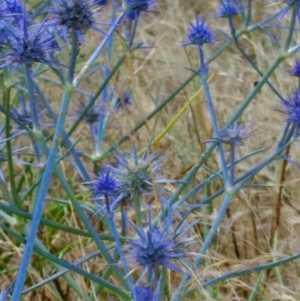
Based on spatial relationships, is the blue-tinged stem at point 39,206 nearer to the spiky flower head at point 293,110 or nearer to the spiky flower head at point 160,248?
the spiky flower head at point 160,248

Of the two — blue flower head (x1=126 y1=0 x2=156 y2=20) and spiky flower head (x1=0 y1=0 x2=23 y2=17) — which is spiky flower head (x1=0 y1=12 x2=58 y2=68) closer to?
spiky flower head (x1=0 y1=0 x2=23 y2=17)

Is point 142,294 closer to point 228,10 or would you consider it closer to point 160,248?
point 160,248

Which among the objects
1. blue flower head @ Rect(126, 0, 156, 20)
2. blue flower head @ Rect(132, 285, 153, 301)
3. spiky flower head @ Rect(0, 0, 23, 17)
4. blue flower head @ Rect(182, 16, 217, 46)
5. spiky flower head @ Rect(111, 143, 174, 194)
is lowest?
blue flower head @ Rect(132, 285, 153, 301)

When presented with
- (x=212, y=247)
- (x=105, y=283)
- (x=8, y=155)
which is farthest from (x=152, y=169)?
(x=212, y=247)

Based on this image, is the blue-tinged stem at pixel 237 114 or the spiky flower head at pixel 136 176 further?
the blue-tinged stem at pixel 237 114

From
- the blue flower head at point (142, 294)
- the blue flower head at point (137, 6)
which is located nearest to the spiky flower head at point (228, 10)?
the blue flower head at point (137, 6)

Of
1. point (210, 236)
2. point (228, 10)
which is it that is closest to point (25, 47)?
point (210, 236)

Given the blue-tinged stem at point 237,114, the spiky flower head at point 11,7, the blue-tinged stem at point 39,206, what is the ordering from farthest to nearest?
the blue-tinged stem at point 237,114
the spiky flower head at point 11,7
the blue-tinged stem at point 39,206

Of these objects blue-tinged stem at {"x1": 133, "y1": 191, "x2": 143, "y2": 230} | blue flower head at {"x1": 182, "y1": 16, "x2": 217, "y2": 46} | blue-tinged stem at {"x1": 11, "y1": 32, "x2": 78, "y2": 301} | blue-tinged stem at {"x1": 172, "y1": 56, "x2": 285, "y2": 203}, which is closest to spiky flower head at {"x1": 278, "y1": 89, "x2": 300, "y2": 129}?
blue-tinged stem at {"x1": 172, "y1": 56, "x2": 285, "y2": 203}
